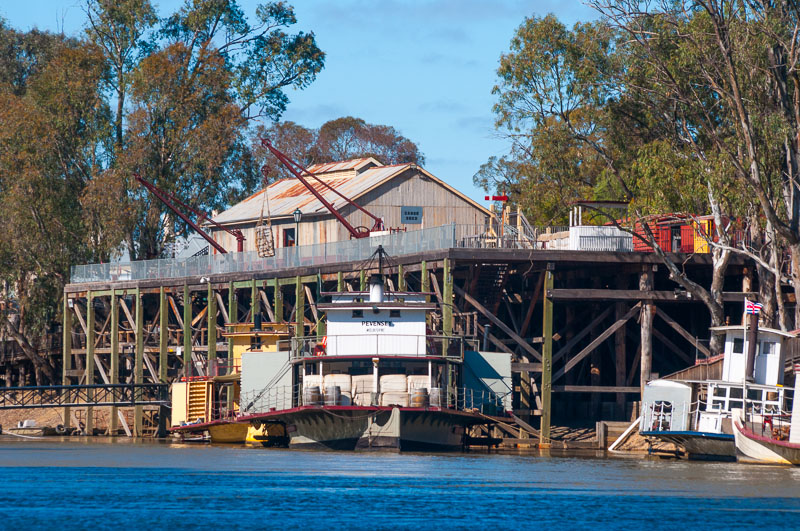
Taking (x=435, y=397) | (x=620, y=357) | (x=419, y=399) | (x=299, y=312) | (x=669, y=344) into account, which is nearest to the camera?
(x=419, y=399)

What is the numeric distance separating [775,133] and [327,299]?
78.0 ft

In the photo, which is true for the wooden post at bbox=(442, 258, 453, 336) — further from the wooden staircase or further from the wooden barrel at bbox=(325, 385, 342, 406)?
the wooden barrel at bbox=(325, 385, 342, 406)

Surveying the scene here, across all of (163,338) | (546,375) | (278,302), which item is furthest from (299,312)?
(546,375)

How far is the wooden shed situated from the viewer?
7544 centimetres

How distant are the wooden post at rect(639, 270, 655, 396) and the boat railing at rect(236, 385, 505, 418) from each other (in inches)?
283

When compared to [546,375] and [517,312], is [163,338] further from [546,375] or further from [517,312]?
[546,375]

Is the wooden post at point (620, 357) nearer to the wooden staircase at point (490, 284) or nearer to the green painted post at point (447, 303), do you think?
the wooden staircase at point (490, 284)

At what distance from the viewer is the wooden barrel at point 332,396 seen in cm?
4684

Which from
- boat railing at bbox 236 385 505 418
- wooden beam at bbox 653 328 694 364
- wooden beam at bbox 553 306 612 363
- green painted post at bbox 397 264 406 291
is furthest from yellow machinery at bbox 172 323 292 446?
wooden beam at bbox 653 328 694 364

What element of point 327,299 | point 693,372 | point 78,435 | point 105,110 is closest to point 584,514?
point 693,372

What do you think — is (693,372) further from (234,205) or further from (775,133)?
(234,205)

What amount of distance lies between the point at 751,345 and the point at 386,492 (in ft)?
62.1

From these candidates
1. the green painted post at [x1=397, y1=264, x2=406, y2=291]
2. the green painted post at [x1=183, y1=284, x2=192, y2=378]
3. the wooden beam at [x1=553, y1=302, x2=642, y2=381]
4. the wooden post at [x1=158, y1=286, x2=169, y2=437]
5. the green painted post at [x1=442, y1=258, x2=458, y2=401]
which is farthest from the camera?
the green painted post at [x1=183, y1=284, x2=192, y2=378]

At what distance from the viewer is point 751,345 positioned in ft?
152
